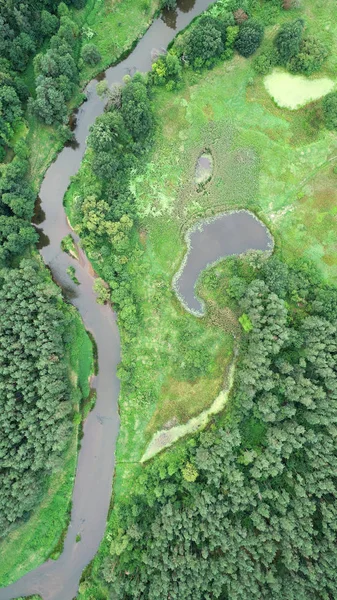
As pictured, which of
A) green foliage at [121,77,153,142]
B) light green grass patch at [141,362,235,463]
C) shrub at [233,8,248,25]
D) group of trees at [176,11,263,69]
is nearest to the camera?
green foliage at [121,77,153,142]

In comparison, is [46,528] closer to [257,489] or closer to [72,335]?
[72,335]

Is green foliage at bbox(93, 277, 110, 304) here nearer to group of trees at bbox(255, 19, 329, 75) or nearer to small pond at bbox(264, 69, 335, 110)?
small pond at bbox(264, 69, 335, 110)

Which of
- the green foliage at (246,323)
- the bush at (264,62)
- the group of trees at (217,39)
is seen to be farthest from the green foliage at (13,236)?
the bush at (264,62)

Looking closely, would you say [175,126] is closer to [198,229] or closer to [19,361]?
[198,229]

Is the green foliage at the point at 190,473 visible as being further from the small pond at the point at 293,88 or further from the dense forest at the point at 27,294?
the small pond at the point at 293,88

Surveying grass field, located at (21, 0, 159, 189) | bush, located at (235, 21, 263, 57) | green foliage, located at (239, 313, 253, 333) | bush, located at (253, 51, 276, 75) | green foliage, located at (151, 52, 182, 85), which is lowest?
green foliage, located at (239, 313, 253, 333)

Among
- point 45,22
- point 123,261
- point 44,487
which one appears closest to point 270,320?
Result: point 123,261

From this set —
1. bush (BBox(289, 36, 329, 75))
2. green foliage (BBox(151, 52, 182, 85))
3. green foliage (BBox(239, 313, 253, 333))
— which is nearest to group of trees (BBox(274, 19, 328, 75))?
bush (BBox(289, 36, 329, 75))
